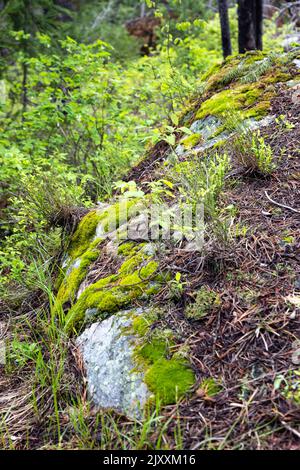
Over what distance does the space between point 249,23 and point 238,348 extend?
4584 mm

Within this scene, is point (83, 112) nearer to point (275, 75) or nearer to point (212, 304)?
point (275, 75)

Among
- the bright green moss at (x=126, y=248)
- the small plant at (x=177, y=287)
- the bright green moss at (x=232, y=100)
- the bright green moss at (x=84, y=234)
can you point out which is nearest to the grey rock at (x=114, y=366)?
the small plant at (x=177, y=287)

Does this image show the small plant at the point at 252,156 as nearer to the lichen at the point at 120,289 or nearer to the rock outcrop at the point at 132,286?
the rock outcrop at the point at 132,286

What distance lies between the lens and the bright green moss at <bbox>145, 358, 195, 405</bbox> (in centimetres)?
174

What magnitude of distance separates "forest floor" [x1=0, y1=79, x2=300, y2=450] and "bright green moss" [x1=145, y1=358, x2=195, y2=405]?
1.5 inches

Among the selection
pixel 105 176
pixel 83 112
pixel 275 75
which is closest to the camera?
pixel 275 75

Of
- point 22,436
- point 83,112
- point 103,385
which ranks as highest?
point 83,112

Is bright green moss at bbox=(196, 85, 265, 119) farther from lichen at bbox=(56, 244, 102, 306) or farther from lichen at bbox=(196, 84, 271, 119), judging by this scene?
lichen at bbox=(56, 244, 102, 306)

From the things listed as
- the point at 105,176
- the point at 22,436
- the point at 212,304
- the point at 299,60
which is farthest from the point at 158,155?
the point at 22,436

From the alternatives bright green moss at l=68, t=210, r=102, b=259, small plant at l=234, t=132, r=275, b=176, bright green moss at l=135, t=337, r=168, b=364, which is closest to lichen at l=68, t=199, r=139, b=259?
bright green moss at l=68, t=210, r=102, b=259

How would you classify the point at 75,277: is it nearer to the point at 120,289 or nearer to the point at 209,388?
the point at 120,289

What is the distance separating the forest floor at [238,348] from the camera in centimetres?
158

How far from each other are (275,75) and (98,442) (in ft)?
11.3

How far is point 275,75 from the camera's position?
364 centimetres
